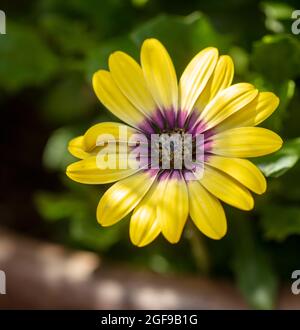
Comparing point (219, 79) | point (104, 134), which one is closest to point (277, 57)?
point (219, 79)

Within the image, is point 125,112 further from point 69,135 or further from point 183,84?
point 69,135

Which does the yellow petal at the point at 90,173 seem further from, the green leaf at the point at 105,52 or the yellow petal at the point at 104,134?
the green leaf at the point at 105,52

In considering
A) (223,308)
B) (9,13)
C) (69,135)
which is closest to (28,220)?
(69,135)

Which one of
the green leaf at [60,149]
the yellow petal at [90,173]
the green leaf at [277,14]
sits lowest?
the yellow petal at [90,173]

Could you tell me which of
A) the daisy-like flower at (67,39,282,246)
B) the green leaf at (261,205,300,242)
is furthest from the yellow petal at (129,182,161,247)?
the green leaf at (261,205,300,242)

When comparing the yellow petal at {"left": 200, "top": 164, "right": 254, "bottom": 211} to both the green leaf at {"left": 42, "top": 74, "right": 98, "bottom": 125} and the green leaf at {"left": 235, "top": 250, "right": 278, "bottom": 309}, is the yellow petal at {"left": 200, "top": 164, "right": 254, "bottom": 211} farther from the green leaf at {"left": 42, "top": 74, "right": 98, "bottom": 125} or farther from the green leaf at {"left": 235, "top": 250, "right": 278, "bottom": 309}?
the green leaf at {"left": 42, "top": 74, "right": 98, "bottom": 125}

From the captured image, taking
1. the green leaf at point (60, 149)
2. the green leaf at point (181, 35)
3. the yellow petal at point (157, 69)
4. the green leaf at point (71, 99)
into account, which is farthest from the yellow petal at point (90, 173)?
the green leaf at point (71, 99)
